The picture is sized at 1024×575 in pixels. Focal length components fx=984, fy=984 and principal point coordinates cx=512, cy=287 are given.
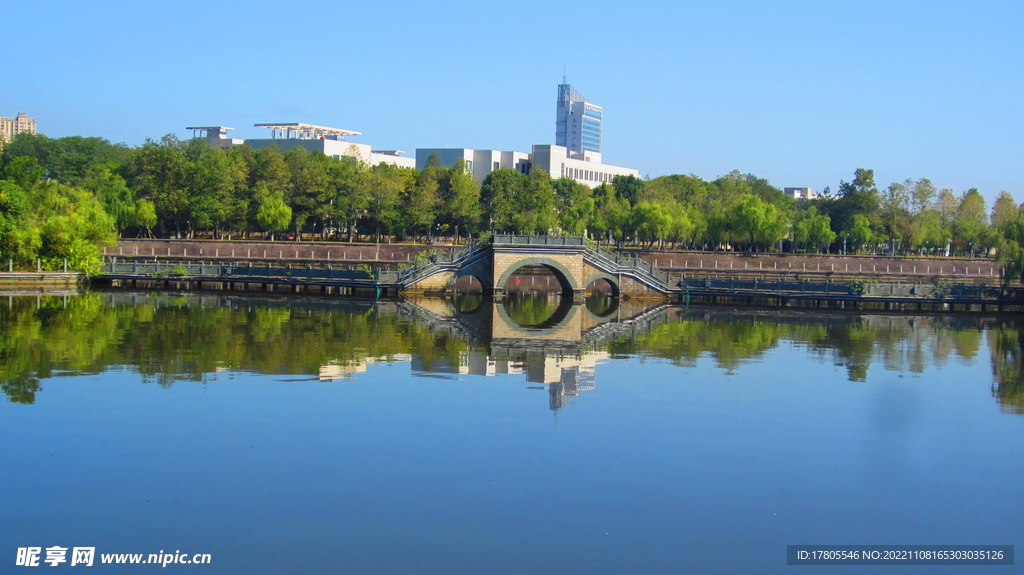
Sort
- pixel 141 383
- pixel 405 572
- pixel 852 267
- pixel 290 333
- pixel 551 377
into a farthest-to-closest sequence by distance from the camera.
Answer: pixel 852 267 < pixel 290 333 < pixel 551 377 < pixel 141 383 < pixel 405 572

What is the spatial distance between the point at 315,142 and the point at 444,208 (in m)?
43.3

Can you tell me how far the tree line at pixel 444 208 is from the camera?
80062 millimetres

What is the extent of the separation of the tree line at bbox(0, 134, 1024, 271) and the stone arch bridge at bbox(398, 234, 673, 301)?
18163 mm

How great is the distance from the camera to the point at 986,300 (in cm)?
5609

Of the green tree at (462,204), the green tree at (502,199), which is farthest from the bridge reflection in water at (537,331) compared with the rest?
the green tree at (502,199)

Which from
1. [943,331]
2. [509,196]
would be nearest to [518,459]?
[943,331]

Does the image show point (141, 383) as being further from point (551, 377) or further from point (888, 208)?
point (888, 208)

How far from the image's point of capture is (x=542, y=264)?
56875mm

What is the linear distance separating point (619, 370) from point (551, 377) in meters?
2.69

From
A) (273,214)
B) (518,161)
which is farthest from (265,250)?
(518,161)

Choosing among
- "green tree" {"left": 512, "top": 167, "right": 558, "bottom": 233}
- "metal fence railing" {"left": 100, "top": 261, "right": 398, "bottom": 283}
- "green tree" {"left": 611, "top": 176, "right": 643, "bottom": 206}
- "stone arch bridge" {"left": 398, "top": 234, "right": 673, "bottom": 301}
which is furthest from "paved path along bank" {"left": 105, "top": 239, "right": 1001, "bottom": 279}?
"green tree" {"left": 611, "top": 176, "right": 643, "bottom": 206}

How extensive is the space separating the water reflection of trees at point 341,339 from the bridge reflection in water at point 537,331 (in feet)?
1.88

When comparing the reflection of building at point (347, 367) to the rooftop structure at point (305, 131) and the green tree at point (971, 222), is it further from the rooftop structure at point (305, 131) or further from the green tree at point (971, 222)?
the rooftop structure at point (305, 131)

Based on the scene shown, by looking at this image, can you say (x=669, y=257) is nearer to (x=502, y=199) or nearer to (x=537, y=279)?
(x=537, y=279)
